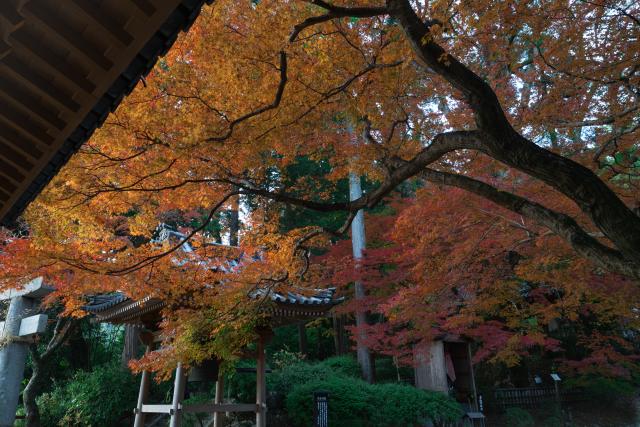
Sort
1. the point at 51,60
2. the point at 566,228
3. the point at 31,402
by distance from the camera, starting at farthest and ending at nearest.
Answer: the point at 31,402 → the point at 566,228 → the point at 51,60

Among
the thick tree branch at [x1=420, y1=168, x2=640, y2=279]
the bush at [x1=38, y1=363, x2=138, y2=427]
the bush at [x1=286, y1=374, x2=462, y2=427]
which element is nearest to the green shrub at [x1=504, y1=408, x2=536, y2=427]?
the bush at [x1=286, y1=374, x2=462, y2=427]

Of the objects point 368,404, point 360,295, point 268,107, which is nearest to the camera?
point 268,107

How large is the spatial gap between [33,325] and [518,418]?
13198 millimetres

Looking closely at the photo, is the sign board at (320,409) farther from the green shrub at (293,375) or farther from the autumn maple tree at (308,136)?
the autumn maple tree at (308,136)

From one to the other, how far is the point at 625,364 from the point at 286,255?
14.0 m

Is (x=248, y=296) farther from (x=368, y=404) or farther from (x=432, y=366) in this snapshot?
(x=432, y=366)

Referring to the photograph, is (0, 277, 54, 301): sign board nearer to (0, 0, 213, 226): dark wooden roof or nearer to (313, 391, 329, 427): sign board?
(313, 391, 329, 427): sign board

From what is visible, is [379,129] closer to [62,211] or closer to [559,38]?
[559,38]

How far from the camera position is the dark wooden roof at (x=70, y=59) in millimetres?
1647

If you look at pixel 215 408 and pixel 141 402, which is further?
pixel 141 402

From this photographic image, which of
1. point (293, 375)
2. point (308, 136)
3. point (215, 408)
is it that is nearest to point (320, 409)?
point (293, 375)

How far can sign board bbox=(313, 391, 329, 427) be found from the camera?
31.7ft

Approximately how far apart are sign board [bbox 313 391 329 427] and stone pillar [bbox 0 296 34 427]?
5715mm

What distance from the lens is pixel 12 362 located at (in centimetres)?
824
